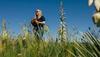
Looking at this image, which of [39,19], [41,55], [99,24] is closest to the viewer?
[99,24]

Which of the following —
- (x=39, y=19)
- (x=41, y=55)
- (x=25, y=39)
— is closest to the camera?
(x=41, y=55)

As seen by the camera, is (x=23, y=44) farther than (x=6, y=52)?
Yes

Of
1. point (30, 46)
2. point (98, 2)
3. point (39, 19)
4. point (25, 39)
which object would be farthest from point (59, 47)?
point (39, 19)

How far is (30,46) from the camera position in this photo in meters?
4.36

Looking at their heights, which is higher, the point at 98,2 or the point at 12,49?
the point at 98,2

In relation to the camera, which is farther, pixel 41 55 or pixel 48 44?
pixel 48 44

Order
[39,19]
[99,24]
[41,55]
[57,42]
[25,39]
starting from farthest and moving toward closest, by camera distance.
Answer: [39,19] → [25,39] → [57,42] → [41,55] → [99,24]

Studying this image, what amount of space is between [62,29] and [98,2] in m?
3.23

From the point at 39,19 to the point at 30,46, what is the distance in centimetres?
522

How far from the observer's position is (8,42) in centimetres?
480

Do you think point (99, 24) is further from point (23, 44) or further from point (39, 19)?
point (39, 19)

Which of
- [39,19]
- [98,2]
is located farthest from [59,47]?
[39,19]

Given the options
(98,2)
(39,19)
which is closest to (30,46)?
(98,2)

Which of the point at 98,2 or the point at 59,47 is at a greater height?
the point at 98,2
